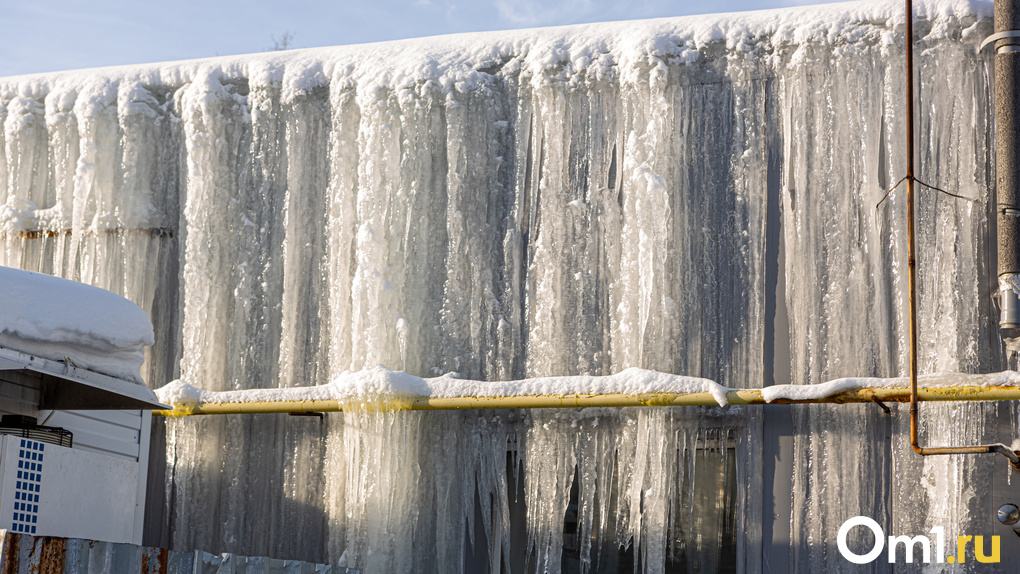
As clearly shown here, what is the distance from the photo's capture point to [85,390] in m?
6.16

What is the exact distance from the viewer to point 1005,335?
20.0ft

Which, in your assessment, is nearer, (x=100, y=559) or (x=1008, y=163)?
(x=100, y=559)

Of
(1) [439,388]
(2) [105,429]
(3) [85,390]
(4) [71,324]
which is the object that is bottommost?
(2) [105,429]

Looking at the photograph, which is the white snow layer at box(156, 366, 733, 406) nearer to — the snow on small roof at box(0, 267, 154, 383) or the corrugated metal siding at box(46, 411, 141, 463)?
the corrugated metal siding at box(46, 411, 141, 463)

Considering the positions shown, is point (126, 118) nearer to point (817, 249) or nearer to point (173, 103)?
point (173, 103)

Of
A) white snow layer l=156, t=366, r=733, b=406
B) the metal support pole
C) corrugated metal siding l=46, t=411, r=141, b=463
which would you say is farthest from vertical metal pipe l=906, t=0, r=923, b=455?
corrugated metal siding l=46, t=411, r=141, b=463

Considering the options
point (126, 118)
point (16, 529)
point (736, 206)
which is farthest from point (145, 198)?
point (736, 206)

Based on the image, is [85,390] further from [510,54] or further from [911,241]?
[911,241]

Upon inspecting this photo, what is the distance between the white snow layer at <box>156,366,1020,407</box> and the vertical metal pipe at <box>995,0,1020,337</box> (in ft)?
1.46

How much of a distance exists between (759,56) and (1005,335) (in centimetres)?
226

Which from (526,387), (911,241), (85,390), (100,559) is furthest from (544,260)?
(100,559)

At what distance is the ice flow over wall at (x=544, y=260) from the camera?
6355 millimetres

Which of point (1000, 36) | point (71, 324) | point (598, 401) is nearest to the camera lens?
point (71, 324)
